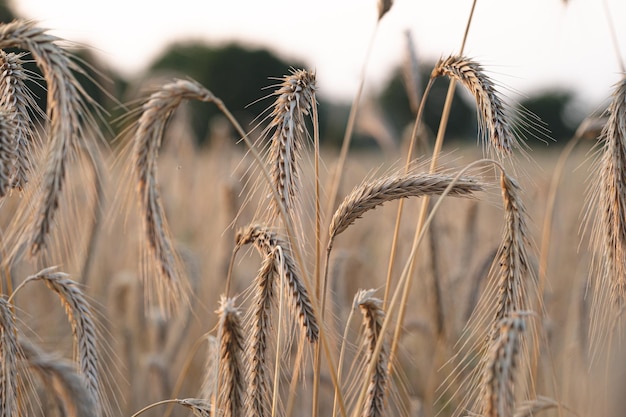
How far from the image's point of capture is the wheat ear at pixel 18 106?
124 centimetres

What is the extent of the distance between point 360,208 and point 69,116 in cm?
57

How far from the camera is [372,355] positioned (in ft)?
4.34

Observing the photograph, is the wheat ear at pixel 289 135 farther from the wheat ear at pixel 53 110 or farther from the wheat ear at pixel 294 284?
the wheat ear at pixel 53 110

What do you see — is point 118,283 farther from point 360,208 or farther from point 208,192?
point 360,208

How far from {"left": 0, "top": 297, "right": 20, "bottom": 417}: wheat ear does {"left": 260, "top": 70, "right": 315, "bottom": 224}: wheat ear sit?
53cm

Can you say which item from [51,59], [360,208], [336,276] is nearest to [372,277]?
[336,276]

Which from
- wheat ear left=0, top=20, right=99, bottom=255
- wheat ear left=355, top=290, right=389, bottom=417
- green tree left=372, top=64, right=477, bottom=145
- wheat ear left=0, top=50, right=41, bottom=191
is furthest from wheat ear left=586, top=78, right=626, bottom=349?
green tree left=372, top=64, right=477, bottom=145

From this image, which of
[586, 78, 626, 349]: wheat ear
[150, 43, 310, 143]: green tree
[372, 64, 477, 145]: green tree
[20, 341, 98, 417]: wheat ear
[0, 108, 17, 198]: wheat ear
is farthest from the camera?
[150, 43, 310, 143]: green tree

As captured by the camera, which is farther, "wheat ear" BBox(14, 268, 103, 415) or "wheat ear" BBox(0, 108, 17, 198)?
"wheat ear" BBox(14, 268, 103, 415)

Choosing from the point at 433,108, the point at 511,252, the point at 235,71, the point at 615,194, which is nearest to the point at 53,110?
the point at 511,252

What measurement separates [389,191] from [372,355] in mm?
329

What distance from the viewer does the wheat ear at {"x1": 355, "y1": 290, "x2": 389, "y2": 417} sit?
1.34 metres

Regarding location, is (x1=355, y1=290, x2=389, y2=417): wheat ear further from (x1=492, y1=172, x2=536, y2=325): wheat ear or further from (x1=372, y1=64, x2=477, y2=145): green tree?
(x1=372, y1=64, x2=477, y2=145): green tree

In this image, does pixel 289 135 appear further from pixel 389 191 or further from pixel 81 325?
pixel 81 325
